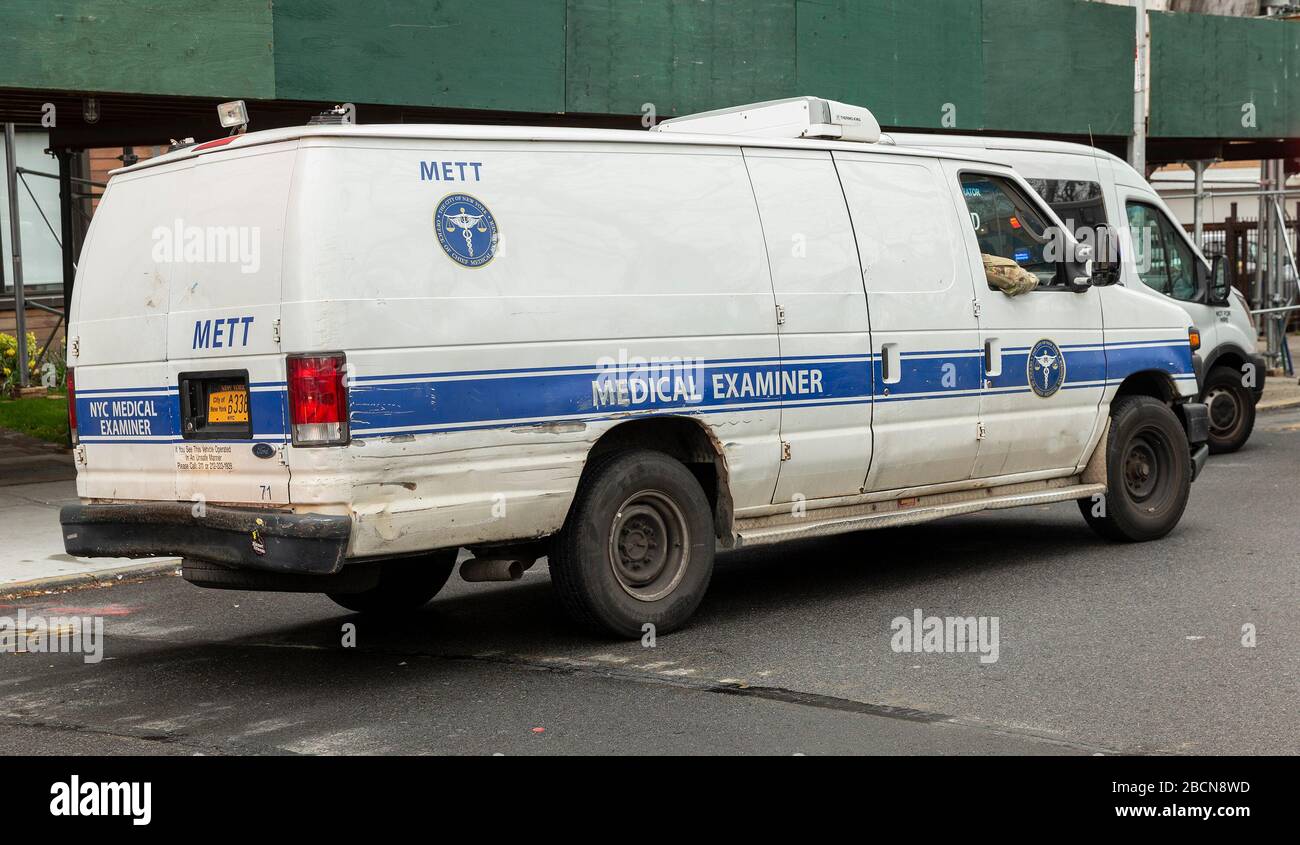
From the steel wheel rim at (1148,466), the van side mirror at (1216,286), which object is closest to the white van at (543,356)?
the steel wheel rim at (1148,466)

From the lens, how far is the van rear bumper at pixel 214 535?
6320 millimetres

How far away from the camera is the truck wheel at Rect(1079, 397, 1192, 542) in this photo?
9586mm

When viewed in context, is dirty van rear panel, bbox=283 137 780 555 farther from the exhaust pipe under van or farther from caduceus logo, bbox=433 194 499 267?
the exhaust pipe under van

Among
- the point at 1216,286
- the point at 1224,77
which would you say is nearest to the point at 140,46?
the point at 1216,286

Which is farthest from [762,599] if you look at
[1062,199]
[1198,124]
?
[1198,124]

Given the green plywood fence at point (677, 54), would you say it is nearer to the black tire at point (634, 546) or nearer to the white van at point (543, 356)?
the white van at point (543, 356)

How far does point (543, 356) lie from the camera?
6.89 metres

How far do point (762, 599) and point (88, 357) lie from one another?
12.1 ft

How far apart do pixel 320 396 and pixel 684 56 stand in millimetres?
9726

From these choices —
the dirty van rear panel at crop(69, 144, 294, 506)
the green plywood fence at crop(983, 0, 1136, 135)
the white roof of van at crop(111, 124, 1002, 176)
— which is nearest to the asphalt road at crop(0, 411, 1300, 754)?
the dirty van rear panel at crop(69, 144, 294, 506)

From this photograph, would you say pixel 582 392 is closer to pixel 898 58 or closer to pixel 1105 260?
pixel 1105 260

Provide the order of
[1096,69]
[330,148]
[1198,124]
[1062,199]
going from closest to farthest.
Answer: [330,148] → [1062,199] → [1096,69] → [1198,124]

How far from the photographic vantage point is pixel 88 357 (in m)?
7.39
